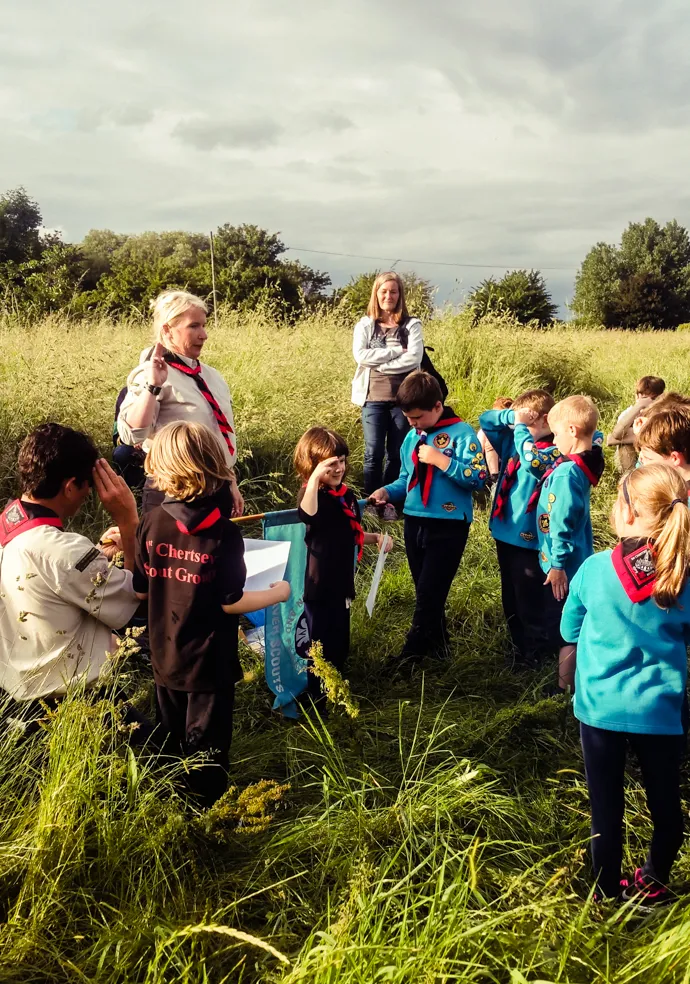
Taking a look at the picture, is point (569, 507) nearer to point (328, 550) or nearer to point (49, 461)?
point (328, 550)

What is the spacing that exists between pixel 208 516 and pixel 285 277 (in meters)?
19.2

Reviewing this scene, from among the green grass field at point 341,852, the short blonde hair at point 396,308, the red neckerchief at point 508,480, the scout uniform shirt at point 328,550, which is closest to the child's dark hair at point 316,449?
the scout uniform shirt at point 328,550

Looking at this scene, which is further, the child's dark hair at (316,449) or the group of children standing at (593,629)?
the child's dark hair at (316,449)

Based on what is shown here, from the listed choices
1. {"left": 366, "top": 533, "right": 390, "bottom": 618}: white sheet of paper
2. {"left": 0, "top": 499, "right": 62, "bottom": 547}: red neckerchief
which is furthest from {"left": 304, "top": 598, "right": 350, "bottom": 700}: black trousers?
{"left": 0, "top": 499, "right": 62, "bottom": 547}: red neckerchief

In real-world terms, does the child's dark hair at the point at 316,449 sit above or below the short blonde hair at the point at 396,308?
below

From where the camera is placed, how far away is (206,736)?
2375 mm

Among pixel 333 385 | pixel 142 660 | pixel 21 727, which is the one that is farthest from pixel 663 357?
pixel 21 727

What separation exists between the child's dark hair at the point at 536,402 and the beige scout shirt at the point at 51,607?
236 centimetres

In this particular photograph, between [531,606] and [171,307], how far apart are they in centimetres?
247

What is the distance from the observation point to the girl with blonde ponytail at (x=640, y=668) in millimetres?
2150

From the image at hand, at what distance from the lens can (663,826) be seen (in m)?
2.24

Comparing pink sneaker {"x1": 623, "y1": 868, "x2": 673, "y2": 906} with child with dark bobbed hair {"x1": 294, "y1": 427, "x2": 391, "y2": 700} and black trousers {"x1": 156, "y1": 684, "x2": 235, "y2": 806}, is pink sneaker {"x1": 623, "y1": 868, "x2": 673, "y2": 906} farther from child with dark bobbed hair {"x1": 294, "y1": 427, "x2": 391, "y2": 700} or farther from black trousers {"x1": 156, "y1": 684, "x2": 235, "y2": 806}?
child with dark bobbed hair {"x1": 294, "y1": 427, "x2": 391, "y2": 700}

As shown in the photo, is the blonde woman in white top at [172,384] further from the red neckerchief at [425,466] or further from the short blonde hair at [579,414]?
the short blonde hair at [579,414]

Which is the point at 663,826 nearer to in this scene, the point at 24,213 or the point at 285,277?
the point at 285,277
